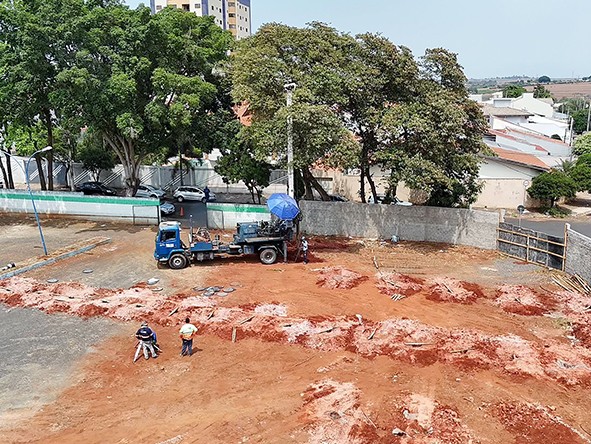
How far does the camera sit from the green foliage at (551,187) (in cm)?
4066

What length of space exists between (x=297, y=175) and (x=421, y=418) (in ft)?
78.6

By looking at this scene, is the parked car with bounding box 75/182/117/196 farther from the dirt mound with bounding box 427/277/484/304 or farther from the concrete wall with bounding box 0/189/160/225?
the dirt mound with bounding box 427/277/484/304

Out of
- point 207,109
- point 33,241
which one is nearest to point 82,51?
point 207,109

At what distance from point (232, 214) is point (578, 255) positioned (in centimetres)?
1919

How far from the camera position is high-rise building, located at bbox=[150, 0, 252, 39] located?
10106 centimetres

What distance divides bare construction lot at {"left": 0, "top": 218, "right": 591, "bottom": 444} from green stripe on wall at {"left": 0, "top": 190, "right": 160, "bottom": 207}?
367 inches

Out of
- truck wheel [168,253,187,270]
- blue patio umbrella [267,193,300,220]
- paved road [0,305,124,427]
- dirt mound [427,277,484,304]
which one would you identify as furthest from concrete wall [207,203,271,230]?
paved road [0,305,124,427]

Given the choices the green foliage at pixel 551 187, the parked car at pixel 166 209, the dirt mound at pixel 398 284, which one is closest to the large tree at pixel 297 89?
the dirt mound at pixel 398 284

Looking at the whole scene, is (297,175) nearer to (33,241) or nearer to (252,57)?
(252,57)

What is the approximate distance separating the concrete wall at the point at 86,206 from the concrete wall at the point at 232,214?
12.3 ft

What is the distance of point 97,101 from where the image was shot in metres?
30.1

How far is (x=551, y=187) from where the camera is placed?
40.8 metres

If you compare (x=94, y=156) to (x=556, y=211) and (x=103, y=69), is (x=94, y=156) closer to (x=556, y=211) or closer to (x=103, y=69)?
(x=103, y=69)

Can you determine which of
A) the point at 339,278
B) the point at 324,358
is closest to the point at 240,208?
the point at 339,278
